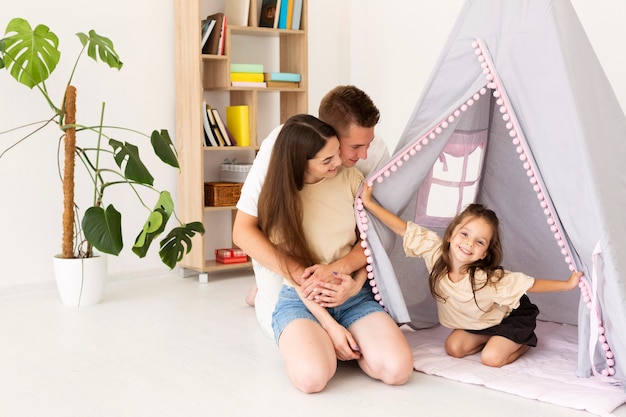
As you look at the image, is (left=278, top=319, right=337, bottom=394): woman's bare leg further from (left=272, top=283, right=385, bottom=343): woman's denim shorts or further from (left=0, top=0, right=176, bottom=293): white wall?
(left=0, top=0, right=176, bottom=293): white wall

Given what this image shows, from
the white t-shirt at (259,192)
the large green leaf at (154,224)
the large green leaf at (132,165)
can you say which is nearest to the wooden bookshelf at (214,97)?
the large green leaf at (132,165)

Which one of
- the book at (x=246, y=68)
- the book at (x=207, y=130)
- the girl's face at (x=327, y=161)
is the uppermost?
the book at (x=246, y=68)

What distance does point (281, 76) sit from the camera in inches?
174

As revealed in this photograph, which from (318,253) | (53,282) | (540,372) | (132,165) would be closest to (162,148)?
(132,165)

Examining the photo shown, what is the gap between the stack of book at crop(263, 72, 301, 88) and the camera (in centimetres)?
440

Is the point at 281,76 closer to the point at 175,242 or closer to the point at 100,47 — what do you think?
the point at 100,47

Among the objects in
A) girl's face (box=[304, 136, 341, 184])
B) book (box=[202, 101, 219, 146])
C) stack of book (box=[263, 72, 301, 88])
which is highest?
stack of book (box=[263, 72, 301, 88])

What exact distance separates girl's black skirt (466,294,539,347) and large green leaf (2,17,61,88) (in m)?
2.20

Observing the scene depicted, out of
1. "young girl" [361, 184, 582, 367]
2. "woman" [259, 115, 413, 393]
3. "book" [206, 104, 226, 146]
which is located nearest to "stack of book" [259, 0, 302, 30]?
"book" [206, 104, 226, 146]

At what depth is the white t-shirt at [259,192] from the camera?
2.78m

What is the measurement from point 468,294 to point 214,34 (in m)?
2.30

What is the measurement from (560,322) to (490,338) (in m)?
0.62

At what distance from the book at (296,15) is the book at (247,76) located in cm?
37

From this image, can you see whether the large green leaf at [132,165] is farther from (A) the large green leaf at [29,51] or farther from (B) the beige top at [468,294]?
(B) the beige top at [468,294]
